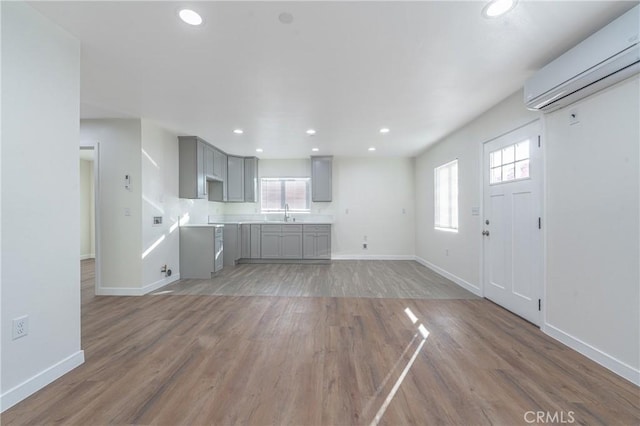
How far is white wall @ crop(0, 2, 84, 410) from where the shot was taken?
5.13 feet

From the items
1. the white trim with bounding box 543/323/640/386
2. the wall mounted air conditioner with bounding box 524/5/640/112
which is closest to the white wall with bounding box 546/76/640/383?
the white trim with bounding box 543/323/640/386

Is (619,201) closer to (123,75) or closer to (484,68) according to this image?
(484,68)

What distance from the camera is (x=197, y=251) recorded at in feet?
14.7

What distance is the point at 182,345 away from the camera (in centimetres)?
226

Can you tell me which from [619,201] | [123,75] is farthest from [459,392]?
[123,75]

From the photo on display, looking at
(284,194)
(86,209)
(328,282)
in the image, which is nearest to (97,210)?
(328,282)

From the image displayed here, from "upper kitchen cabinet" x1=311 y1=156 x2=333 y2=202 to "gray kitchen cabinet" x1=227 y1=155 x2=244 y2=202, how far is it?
5.48 ft

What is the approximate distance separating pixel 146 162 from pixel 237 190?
2374 millimetres

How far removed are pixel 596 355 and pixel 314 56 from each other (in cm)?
325

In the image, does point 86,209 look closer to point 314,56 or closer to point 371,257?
point 371,257

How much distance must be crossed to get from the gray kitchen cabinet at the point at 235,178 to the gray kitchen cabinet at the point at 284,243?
44.8 inches

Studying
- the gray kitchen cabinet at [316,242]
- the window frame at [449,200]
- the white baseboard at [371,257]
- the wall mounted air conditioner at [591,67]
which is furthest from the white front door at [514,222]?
the gray kitchen cabinet at [316,242]

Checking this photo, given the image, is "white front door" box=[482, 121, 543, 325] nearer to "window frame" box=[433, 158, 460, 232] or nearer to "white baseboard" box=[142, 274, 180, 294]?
"window frame" box=[433, 158, 460, 232]

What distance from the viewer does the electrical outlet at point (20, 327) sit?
158cm
